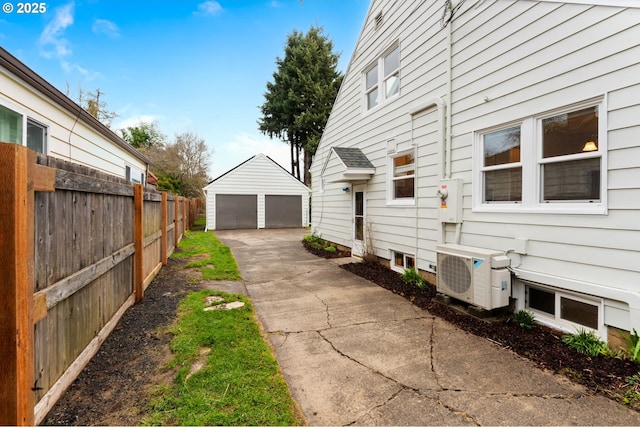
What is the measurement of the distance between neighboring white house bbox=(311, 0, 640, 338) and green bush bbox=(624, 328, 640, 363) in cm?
8

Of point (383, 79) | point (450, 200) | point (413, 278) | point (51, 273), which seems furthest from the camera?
point (383, 79)

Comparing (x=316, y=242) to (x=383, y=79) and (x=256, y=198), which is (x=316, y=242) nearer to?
(x=383, y=79)

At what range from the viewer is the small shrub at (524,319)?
3.67 meters

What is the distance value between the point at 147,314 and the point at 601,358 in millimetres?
5200

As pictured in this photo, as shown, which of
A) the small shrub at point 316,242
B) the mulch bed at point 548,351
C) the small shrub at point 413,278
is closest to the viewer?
the mulch bed at point 548,351

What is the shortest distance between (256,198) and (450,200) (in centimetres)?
1522

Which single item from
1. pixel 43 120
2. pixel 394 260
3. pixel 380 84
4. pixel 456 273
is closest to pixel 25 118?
pixel 43 120

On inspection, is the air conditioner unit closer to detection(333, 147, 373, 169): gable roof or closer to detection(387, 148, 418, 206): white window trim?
detection(387, 148, 418, 206): white window trim

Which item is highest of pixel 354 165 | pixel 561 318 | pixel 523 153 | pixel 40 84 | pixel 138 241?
pixel 40 84

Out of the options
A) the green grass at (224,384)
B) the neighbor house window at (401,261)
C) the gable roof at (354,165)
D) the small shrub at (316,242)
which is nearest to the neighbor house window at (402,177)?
the gable roof at (354,165)

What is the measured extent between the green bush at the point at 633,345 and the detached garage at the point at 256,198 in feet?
56.6

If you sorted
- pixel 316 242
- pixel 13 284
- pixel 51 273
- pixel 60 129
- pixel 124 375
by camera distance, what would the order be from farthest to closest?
pixel 316 242 → pixel 60 129 → pixel 124 375 → pixel 51 273 → pixel 13 284

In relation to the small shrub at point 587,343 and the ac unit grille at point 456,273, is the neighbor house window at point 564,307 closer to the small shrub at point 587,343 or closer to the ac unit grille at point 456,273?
the small shrub at point 587,343

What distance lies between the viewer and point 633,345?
2.79m
